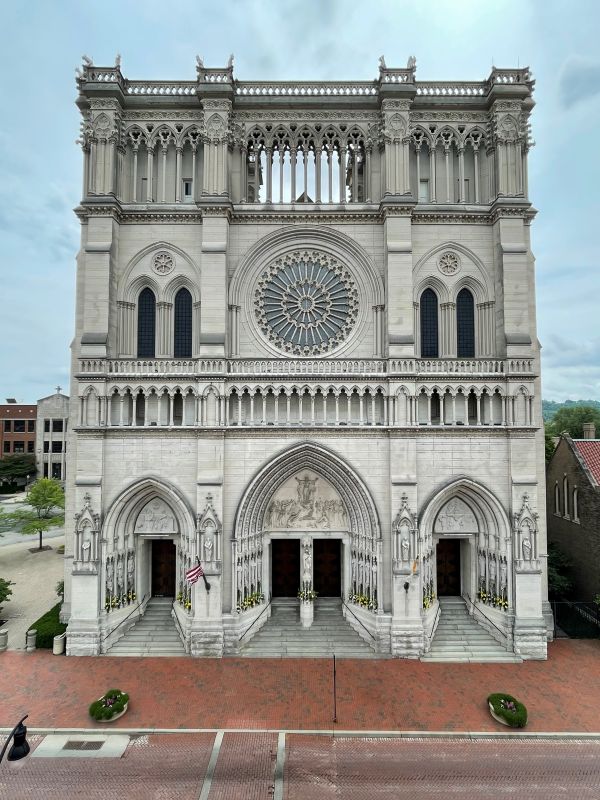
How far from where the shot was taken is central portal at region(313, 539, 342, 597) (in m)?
24.2

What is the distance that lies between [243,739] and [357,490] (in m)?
11.0

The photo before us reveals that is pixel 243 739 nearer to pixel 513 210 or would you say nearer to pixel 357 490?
pixel 357 490

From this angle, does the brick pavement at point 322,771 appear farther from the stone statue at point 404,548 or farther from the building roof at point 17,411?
the building roof at point 17,411

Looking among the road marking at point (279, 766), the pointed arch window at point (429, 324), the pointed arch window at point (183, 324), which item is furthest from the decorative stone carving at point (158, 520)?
the pointed arch window at point (429, 324)

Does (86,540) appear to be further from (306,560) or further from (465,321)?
(465,321)

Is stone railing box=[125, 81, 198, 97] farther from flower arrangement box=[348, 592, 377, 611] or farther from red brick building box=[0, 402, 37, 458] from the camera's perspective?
red brick building box=[0, 402, 37, 458]

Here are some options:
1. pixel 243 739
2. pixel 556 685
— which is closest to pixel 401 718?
pixel 243 739

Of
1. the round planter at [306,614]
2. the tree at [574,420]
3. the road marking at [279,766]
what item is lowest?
the road marking at [279,766]

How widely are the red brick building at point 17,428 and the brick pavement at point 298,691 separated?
181ft

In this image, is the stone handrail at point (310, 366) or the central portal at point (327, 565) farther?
the central portal at point (327, 565)

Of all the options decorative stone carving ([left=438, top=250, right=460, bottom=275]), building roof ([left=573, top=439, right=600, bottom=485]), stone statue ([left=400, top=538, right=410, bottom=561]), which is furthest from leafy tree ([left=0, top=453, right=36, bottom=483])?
building roof ([left=573, top=439, right=600, bottom=485])

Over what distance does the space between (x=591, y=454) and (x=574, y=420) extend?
123ft

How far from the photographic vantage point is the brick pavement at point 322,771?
13.2 metres

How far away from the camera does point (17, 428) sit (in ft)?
225
